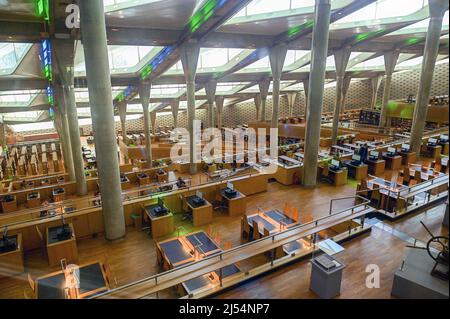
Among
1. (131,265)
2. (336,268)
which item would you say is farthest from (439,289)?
(131,265)

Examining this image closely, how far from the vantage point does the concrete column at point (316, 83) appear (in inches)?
364

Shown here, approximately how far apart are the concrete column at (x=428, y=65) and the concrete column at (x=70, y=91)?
14094 millimetres

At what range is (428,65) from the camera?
38.6 feet

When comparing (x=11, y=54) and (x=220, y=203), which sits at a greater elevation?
(x=11, y=54)

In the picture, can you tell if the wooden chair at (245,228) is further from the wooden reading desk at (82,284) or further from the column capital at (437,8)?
the column capital at (437,8)

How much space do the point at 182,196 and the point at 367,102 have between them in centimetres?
3358

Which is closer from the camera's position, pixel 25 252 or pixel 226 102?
pixel 25 252

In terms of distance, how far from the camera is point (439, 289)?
11.8ft

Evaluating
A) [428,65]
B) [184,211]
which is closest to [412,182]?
[428,65]

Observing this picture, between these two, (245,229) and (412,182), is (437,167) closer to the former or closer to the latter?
(412,182)

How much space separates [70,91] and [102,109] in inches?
245

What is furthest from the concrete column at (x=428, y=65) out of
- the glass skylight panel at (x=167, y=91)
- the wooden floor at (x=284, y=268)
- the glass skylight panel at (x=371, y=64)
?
the glass skylight panel at (x=167, y=91)

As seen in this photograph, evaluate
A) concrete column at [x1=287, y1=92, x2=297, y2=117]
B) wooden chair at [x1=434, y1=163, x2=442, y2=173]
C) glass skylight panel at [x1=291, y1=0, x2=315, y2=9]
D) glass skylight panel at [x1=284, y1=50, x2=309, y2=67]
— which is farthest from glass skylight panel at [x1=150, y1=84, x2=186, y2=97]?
wooden chair at [x1=434, y1=163, x2=442, y2=173]
